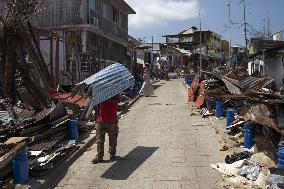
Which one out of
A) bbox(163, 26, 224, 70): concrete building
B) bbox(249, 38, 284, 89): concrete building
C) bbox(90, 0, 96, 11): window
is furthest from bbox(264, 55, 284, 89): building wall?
bbox(163, 26, 224, 70): concrete building

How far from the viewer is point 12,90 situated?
14.2m

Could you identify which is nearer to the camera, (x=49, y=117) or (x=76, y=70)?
(x=49, y=117)

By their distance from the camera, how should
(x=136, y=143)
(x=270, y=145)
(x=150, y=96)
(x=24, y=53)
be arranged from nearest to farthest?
(x=270, y=145) → (x=136, y=143) → (x=24, y=53) → (x=150, y=96)

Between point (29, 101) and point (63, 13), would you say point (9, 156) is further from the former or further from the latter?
point (63, 13)

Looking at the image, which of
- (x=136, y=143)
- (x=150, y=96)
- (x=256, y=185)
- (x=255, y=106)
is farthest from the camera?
(x=150, y=96)

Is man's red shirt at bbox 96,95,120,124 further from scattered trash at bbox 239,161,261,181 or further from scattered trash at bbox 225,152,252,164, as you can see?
scattered trash at bbox 239,161,261,181

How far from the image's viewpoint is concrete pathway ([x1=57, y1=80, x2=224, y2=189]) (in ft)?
28.1

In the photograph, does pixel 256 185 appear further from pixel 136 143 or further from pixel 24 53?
pixel 24 53

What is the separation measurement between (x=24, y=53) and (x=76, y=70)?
7007mm

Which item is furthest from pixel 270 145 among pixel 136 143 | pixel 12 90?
pixel 12 90

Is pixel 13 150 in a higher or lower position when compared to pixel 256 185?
higher

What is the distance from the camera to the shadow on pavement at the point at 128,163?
909 centimetres

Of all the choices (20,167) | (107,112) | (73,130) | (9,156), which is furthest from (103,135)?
(9,156)

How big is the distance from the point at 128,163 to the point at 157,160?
0.67m
